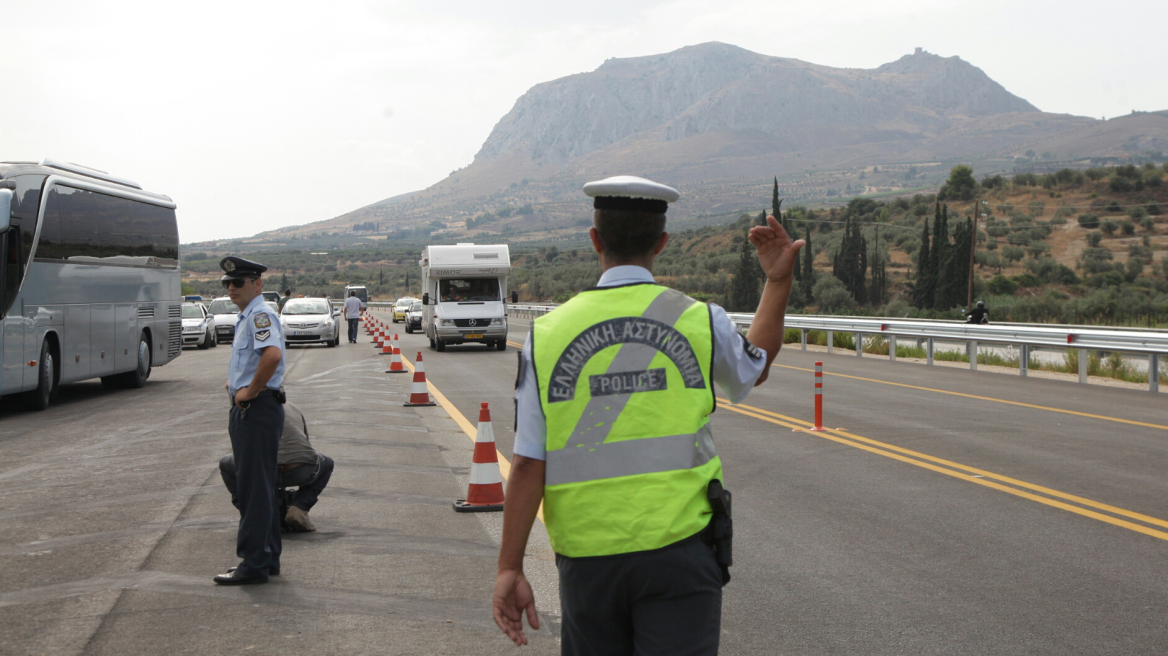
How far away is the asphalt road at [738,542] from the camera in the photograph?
16.7ft

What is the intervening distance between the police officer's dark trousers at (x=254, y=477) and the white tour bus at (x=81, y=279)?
34.8 feet

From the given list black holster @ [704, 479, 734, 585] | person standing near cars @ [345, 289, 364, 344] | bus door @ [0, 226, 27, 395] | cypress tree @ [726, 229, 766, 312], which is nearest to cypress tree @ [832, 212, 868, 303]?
cypress tree @ [726, 229, 766, 312]

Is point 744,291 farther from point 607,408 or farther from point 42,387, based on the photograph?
point 607,408

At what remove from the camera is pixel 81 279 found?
17.2 metres

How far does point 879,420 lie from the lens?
1316cm

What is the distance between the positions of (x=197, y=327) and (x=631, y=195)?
33674 mm

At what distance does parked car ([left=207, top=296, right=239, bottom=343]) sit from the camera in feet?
123

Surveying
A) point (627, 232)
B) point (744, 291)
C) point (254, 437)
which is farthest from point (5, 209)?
point (744, 291)

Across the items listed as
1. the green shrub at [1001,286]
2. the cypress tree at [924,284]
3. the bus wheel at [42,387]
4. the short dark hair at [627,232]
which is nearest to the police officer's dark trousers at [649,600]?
the short dark hair at [627,232]

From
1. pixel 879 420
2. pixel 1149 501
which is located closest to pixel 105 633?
pixel 1149 501

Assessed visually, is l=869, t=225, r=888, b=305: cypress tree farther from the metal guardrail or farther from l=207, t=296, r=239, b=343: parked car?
l=207, t=296, r=239, b=343: parked car

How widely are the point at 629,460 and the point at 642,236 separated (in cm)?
64

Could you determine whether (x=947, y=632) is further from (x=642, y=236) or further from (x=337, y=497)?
(x=337, y=497)

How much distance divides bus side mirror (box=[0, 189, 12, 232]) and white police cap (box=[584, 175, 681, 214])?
48.6 ft
